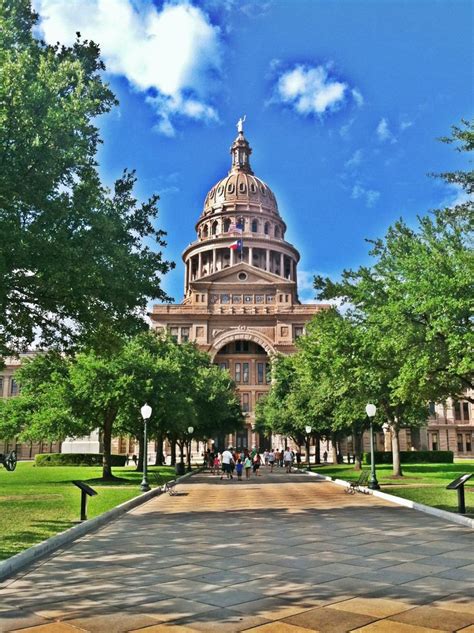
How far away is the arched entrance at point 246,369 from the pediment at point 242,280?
9.80m

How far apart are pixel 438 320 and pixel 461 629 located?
15.5 metres

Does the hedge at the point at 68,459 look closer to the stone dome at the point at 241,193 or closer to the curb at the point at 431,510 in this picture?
the curb at the point at 431,510

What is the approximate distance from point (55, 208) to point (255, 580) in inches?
401

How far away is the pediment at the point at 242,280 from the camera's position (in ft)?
324

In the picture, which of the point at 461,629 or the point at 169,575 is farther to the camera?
the point at 169,575

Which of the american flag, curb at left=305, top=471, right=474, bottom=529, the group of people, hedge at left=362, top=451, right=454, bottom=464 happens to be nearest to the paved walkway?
curb at left=305, top=471, right=474, bottom=529

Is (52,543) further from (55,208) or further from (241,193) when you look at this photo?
(241,193)

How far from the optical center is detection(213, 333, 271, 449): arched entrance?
9275 centimetres

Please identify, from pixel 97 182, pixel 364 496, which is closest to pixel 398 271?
pixel 364 496

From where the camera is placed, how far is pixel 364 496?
2153 centimetres

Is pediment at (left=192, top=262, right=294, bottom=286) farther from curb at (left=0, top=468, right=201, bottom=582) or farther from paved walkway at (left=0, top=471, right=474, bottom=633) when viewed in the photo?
paved walkway at (left=0, top=471, right=474, bottom=633)

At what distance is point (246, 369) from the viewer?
96.6 meters

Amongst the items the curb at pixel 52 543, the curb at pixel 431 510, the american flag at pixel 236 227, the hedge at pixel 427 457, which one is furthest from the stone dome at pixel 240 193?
the curb at pixel 52 543

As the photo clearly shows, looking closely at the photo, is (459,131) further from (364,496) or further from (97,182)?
(364,496)
